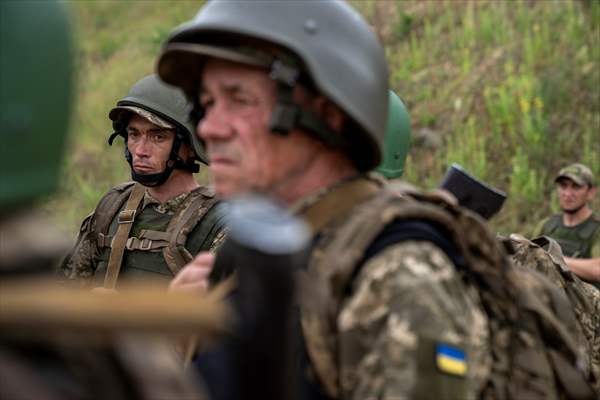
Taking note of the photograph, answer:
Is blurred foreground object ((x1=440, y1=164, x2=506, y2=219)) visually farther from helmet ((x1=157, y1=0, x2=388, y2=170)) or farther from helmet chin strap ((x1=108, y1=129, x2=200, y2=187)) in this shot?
helmet chin strap ((x1=108, y1=129, x2=200, y2=187))

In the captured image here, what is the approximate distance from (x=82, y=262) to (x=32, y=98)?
192 inches

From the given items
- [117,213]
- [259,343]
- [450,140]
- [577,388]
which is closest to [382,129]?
[577,388]

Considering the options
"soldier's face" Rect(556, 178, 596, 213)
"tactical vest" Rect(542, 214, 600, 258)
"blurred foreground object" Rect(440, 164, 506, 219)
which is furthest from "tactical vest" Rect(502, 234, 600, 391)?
"soldier's face" Rect(556, 178, 596, 213)

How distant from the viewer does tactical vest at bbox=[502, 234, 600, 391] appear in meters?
4.96

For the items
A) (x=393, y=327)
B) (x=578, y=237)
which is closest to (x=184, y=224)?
(x=393, y=327)

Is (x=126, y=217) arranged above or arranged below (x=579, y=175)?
above

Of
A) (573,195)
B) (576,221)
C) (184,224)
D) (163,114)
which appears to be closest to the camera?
(184,224)

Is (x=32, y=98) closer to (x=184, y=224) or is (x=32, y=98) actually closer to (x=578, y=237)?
(x=184, y=224)

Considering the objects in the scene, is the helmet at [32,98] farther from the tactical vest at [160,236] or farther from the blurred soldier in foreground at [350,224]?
the tactical vest at [160,236]

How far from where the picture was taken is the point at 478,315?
2576mm

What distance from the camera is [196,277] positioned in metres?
2.81

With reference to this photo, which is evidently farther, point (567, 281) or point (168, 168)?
point (168, 168)

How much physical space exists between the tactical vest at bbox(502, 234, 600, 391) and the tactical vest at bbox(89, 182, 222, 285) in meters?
1.74

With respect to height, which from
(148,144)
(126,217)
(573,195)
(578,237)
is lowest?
(578,237)
